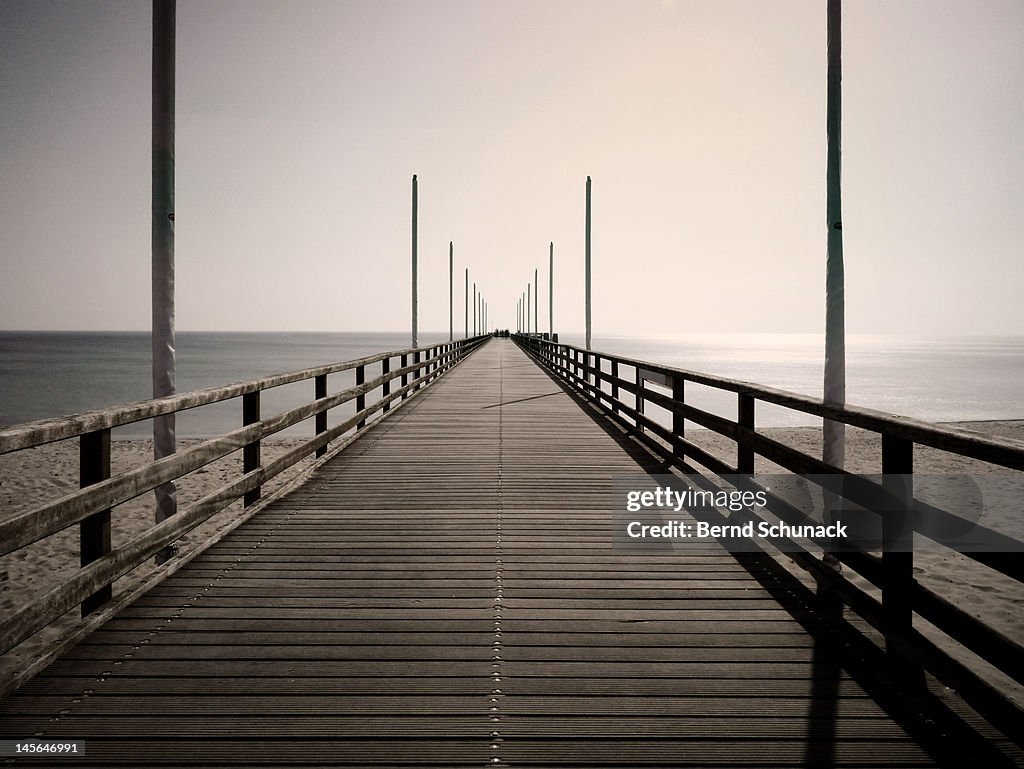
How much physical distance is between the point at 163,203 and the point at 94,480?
287 centimetres

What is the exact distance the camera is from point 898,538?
3.21 m

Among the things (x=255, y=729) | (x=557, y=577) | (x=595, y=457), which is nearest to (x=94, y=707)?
(x=255, y=729)

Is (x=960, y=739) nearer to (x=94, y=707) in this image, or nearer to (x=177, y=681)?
(x=177, y=681)

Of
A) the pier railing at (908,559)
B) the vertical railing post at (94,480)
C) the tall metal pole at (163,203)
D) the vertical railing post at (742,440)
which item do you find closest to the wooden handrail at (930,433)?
the pier railing at (908,559)

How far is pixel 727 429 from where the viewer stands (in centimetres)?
588

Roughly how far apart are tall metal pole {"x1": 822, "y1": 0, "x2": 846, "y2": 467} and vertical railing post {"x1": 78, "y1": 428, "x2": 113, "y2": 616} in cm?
480

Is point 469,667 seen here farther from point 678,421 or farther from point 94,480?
point 678,421

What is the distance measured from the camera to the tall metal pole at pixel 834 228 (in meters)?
5.61

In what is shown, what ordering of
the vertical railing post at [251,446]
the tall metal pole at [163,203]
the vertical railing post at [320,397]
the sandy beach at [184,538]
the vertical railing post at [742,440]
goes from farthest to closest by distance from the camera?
1. the sandy beach at [184,538]
2. the vertical railing post at [320,397]
3. the vertical railing post at [251,446]
4. the tall metal pole at [163,203]
5. the vertical railing post at [742,440]

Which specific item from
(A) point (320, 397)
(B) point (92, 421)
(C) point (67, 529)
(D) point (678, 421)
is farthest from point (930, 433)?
(C) point (67, 529)

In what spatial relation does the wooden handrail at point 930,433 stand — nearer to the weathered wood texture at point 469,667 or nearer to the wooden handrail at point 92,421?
the weathered wood texture at point 469,667

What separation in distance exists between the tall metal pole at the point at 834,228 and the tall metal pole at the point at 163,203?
5.05 meters

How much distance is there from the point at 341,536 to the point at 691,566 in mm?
2516

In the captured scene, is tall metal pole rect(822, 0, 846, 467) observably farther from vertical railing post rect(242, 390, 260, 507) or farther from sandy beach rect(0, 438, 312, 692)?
sandy beach rect(0, 438, 312, 692)
